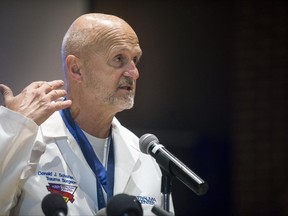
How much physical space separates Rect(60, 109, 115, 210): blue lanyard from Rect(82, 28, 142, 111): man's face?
0.15m

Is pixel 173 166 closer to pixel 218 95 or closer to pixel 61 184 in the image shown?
pixel 61 184

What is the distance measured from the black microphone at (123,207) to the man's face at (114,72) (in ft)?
2.37

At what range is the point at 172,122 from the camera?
383cm

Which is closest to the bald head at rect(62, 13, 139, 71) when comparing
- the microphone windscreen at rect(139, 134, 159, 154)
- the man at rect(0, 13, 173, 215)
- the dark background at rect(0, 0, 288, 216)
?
the man at rect(0, 13, 173, 215)

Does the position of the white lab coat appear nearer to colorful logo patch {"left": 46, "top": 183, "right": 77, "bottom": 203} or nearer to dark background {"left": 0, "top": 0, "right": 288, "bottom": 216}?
colorful logo patch {"left": 46, "top": 183, "right": 77, "bottom": 203}

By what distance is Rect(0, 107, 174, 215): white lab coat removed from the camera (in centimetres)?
193

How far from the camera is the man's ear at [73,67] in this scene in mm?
2264

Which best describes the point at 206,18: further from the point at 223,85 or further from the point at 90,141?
the point at 90,141

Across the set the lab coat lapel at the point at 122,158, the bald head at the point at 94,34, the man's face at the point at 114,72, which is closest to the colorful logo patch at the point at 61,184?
the lab coat lapel at the point at 122,158

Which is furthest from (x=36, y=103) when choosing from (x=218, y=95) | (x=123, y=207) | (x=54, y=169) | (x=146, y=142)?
(x=218, y=95)

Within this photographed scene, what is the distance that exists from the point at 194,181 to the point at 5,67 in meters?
1.03

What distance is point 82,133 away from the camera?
2.25 metres

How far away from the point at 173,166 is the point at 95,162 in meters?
0.48

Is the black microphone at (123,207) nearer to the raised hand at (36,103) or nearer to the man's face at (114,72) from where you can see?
the raised hand at (36,103)
